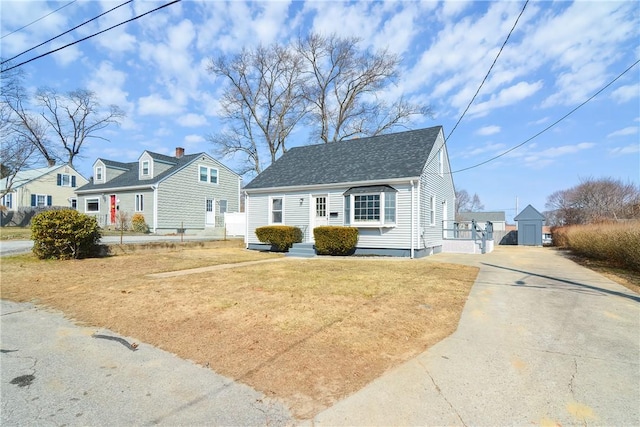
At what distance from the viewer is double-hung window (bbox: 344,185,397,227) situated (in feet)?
46.4

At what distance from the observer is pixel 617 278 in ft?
29.8

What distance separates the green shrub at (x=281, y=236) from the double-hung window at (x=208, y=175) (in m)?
13.0

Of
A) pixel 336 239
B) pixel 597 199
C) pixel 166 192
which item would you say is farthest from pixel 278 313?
pixel 597 199

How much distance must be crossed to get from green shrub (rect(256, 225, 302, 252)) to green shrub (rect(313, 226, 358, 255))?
167 centimetres

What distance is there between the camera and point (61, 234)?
1051cm

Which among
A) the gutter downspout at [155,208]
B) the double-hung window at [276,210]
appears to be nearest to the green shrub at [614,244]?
the double-hung window at [276,210]

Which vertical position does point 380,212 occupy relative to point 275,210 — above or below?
below

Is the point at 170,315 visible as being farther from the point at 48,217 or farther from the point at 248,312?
the point at 48,217

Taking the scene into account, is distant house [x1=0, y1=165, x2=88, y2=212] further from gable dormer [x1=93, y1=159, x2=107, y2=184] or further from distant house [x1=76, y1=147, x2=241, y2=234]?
distant house [x1=76, y1=147, x2=241, y2=234]

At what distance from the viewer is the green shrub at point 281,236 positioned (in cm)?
1588

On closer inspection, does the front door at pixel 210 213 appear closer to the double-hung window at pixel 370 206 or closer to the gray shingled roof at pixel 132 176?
the gray shingled roof at pixel 132 176

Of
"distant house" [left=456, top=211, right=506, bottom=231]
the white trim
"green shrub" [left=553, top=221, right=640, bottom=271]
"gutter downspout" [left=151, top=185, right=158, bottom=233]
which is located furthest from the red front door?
"distant house" [left=456, top=211, right=506, bottom=231]

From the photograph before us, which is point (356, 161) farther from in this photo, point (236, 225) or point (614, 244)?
point (236, 225)

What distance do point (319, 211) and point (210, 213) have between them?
14.5 metres
